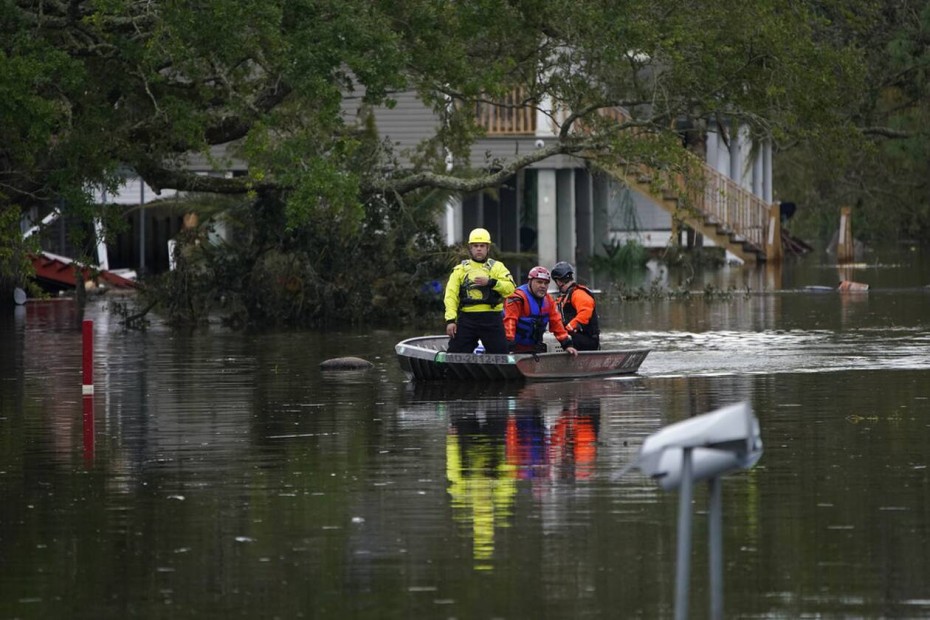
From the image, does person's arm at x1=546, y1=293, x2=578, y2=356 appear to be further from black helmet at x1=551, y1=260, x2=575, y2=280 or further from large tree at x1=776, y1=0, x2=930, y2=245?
large tree at x1=776, y1=0, x2=930, y2=245

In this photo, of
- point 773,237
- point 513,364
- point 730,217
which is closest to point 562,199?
point 730,217

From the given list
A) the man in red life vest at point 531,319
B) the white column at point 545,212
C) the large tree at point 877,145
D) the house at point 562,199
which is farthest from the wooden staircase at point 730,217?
the man in red life vest at point 531,319

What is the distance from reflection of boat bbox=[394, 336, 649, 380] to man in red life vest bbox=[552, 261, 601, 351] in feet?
1.61

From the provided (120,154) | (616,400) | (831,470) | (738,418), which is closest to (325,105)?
(120,154)

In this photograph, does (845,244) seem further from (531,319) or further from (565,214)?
(531,319)

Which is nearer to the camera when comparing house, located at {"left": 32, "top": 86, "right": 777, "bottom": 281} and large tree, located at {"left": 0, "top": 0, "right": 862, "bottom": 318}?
large tree, located at {"left": 0, "top": 0, "right": 862, "bottom": 318}

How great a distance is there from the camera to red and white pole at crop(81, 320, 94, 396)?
19.5 metres

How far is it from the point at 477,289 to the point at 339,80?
28.0 feet

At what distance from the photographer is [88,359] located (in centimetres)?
1986

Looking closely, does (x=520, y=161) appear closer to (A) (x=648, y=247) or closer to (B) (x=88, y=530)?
(B) (x=88, y=530)

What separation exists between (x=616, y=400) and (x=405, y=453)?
4.21m

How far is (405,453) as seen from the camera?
15180mm

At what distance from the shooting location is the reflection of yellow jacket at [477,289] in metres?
20.4

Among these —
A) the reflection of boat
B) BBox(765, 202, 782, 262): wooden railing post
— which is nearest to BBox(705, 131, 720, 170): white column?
BBox(765, 202, 782, 262): wooden railing post
